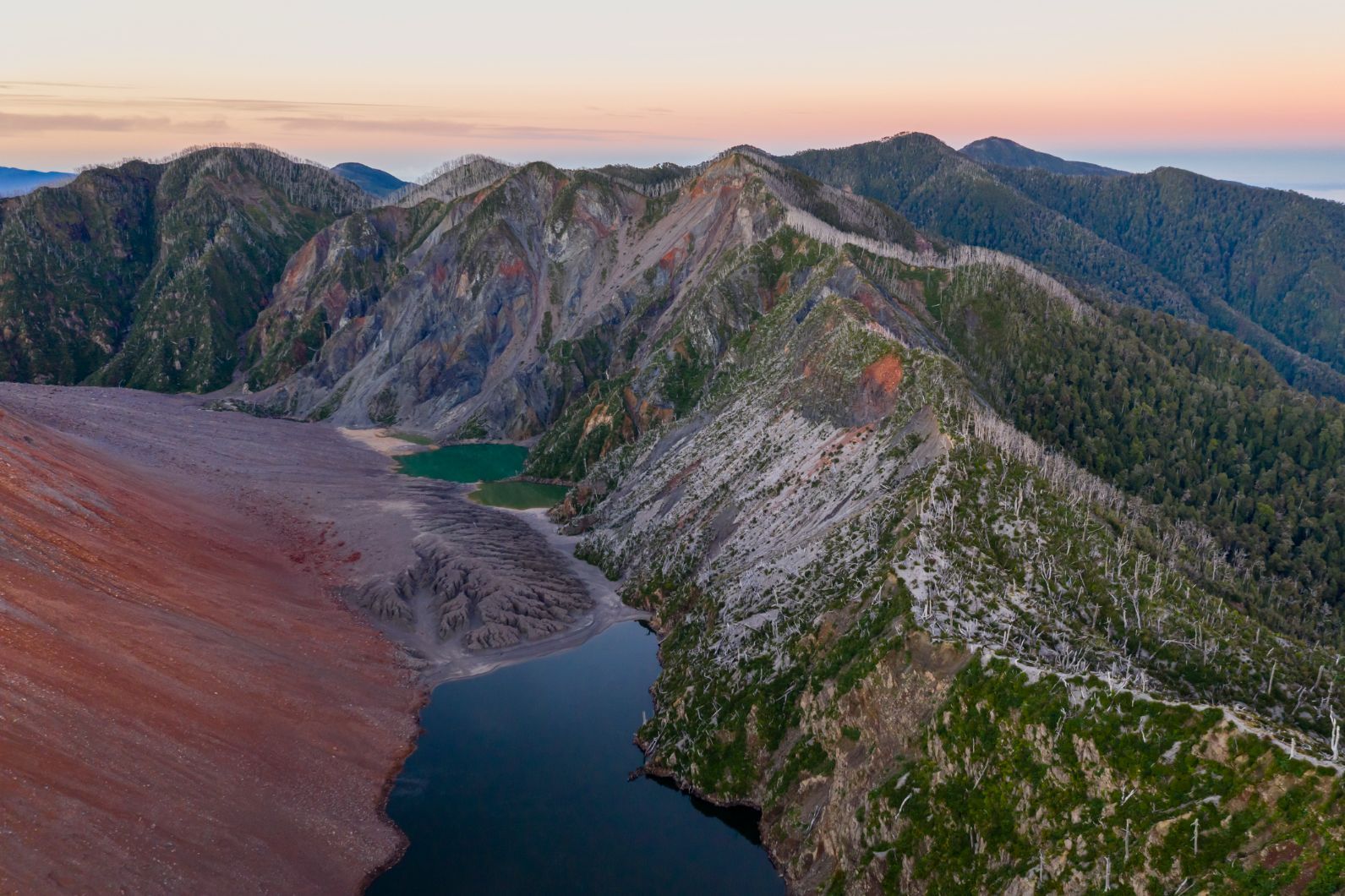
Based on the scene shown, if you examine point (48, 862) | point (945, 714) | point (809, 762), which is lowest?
point (48, 862)

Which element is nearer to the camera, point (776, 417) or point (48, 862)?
point (48, 862)

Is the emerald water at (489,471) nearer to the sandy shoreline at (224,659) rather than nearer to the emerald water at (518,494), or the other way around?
the emerald water at (518,494)

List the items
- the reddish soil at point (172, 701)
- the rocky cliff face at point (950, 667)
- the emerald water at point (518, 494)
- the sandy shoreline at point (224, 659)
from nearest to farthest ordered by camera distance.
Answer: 1. the rocky cliff face at point (950, 667)
2. the reddish soil at point (172, 701)
3. the sandy shoreline at point (224, 659)
4. the emerald water at point (518, 494)

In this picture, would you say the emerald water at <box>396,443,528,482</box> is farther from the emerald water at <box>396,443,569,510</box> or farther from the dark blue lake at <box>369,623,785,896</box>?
the dark blue lake at <box>369,623,785,896</box>

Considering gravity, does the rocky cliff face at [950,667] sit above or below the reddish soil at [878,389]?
below

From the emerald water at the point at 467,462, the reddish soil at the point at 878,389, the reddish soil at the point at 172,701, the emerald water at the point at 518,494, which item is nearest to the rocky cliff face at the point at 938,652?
the reddish soil at the point at 878,389

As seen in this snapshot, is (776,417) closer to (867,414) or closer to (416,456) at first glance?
(867,414)

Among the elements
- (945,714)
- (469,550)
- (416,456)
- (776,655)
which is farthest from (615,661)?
(416,456)

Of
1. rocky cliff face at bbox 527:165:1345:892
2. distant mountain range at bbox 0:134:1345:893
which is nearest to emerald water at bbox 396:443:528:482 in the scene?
distant mountain range at bbox 0:134:1345:893
